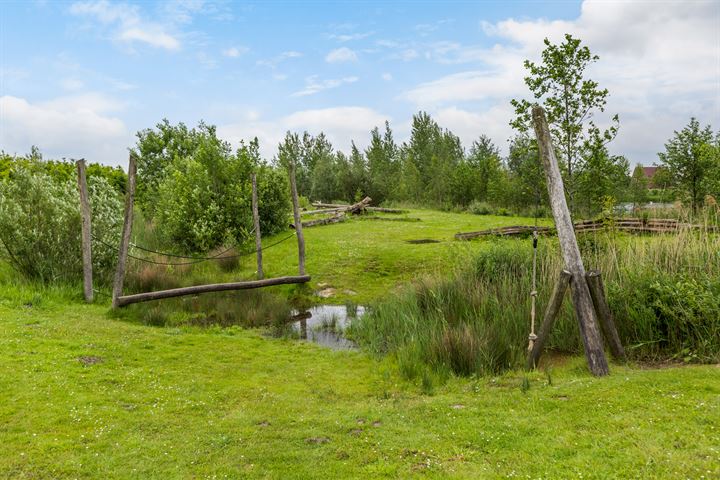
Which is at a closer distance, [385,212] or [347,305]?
[347,305]

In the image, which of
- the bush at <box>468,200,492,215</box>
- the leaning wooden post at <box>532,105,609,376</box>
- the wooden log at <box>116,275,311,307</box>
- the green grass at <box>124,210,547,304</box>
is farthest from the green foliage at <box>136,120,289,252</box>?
the bush at <box>468,200,492,215</box>

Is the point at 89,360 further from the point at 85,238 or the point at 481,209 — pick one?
the point at 481,209

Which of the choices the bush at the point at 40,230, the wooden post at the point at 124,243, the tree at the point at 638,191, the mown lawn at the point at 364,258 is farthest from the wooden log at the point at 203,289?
the tree at the point at 638,191

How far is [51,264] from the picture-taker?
1355 cm

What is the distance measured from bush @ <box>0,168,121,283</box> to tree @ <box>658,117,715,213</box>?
25.9 metres

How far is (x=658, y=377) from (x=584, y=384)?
901 mm

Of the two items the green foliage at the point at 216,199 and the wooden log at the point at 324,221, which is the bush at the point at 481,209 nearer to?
the wooden log at the point at 324,221

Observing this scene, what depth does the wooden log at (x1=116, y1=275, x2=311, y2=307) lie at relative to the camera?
12328 mm

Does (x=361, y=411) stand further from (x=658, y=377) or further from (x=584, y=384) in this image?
(x=658, y=377)

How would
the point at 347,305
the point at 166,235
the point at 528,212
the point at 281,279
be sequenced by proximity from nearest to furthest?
the point at 347,305 < the point at 281,279 < the point at 166,235 < the point at 528,212

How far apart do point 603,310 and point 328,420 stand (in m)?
4.39

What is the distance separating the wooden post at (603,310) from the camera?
716 centimetres

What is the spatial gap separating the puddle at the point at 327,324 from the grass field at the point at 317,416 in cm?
129

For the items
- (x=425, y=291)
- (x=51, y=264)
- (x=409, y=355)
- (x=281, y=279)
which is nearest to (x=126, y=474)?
(x=409, y=355)
